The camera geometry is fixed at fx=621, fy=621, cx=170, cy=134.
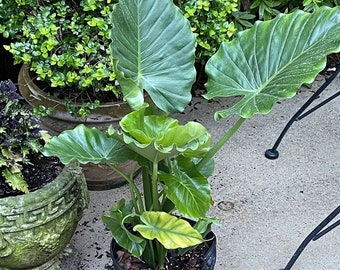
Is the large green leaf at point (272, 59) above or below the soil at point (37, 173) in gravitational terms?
above

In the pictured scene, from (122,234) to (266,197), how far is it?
868 millimetres

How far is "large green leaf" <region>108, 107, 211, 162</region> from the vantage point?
145cm

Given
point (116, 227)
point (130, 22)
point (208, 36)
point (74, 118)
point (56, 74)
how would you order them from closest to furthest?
point (130, 22)
point (116, 227)
point (56, 74)
point (74, 118)
point (208, 36)

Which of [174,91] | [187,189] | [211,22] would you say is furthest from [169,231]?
[211,22]

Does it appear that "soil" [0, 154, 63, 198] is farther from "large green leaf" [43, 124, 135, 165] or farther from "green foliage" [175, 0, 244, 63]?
"green foliage" [175, 0, 244, 63]

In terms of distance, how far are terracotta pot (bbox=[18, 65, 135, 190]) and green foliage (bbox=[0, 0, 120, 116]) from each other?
6 centimetres

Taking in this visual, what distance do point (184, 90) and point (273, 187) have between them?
0.96 meters

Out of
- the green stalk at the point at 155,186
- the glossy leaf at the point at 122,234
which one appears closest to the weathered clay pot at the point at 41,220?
the glossy leaf at the point at 122,234

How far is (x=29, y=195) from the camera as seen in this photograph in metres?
1.77

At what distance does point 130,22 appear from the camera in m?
1.67

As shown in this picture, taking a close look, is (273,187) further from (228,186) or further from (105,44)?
(105,44)

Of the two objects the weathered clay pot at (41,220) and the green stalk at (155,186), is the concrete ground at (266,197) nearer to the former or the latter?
the weathered clay pot at (41,220)

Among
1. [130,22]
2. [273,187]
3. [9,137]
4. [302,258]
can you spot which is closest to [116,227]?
[9,137]

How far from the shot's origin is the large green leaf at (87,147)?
1.55 metres
